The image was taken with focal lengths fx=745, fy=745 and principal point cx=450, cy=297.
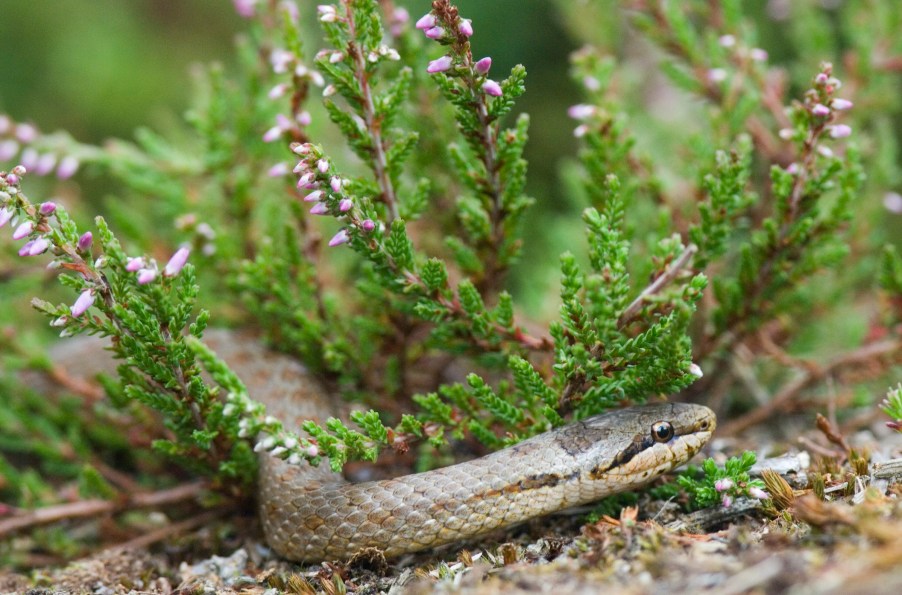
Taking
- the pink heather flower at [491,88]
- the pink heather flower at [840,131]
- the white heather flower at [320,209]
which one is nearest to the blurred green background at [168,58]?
the pink heather flower at [840,131]

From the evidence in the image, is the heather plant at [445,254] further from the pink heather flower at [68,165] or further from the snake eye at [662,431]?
the snake eye at [662,431]

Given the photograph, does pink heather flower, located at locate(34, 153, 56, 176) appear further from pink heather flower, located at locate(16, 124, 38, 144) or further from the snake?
the snake

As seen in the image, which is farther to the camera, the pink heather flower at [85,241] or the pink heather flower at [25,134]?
the pink heather flower at [25,134]

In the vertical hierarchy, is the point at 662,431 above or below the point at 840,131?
below

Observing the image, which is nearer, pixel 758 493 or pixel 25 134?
pixel 758 493

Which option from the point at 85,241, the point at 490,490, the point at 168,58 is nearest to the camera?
the point at 85,241

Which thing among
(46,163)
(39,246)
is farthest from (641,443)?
(46,163)

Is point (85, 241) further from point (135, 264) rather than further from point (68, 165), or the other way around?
point (68, 165)
